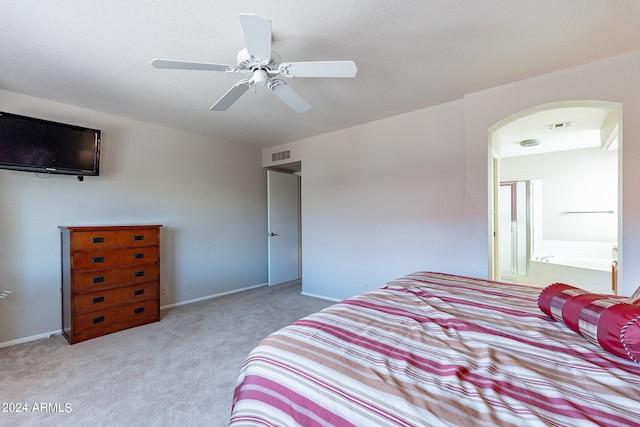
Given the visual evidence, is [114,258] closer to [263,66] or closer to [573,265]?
[263,66]

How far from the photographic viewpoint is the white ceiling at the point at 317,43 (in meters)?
1.58

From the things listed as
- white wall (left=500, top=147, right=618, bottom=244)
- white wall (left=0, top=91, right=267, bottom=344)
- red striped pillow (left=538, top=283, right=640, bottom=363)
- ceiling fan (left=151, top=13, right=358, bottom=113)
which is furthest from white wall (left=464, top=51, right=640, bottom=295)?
white wall (left=500, top=147, right=618, bottom=244)

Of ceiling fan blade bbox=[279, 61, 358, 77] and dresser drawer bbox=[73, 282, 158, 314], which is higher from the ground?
ceiling fan blade bbox=[279, 61, 358, 77]

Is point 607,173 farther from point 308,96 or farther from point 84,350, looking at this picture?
point 84,350

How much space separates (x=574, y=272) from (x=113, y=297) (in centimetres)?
584

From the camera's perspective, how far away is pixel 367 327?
1.21m

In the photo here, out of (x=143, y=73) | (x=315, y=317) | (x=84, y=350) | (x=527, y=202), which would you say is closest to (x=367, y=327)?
(x=315, y=317)

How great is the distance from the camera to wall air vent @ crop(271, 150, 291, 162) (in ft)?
14.8

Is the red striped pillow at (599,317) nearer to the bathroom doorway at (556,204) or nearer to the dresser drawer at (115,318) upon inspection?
the bathroom doorway at (556,204)

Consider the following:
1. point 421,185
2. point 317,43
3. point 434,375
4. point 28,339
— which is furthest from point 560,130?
point 28,339

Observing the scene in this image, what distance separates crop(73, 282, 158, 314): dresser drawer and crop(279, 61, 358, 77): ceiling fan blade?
277 cm

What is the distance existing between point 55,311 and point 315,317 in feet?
10.4

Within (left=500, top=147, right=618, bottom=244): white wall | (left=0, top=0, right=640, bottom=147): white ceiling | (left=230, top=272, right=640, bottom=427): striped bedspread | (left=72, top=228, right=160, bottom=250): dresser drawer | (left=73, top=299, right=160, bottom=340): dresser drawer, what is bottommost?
(left=73, top=299, right=160, bottom=340): dresser drawer

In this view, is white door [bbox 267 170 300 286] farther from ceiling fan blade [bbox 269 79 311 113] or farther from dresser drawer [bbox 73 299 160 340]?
ceiling fan blade [bbox 269 79 311 113]
